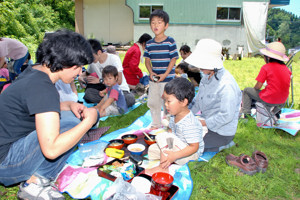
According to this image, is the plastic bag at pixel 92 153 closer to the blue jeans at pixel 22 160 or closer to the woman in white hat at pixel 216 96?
the blue jeans at pixel 22 160

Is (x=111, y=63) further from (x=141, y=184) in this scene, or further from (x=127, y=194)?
(x=127, y=194)

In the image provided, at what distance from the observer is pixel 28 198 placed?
6.31 feet

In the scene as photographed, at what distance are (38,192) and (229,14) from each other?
1598 centimetres

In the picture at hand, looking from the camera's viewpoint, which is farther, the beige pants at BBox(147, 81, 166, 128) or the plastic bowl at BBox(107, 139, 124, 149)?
the beige pants at BBox(147, 81, 166, 128)

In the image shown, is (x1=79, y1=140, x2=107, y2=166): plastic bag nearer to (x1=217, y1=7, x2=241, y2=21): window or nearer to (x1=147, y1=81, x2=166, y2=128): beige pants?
(x1=147, y1=81, x2=166, y2=128): beige pants

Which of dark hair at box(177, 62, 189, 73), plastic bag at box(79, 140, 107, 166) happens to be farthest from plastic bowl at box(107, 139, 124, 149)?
dark hair at box(177, 62, 189, 73)

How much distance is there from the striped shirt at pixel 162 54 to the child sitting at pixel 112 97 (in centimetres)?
85

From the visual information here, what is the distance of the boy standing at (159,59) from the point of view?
3.51 meters

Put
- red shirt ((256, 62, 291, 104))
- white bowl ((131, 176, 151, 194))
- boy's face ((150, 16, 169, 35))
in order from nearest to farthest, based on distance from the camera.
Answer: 1. white bowl ((131, 176, 151, 194))
2. boy's face ((150, 16, 169, 35))
3. red shirt ((256, 62, 291, 104))

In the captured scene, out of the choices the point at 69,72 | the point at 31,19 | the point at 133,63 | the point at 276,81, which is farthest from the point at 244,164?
the point at 31,19

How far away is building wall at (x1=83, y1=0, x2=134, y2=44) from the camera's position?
58.5 ft

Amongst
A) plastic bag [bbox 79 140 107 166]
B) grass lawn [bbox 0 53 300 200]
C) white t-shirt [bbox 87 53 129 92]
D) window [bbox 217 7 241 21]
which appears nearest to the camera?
grass lawn [bbox 0 53 300 200]

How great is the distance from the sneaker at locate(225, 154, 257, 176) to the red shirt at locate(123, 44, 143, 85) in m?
3.60

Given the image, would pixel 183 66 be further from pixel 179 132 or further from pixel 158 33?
pixel 179 132
